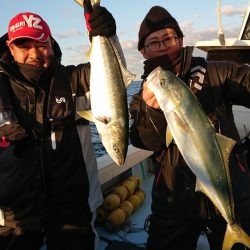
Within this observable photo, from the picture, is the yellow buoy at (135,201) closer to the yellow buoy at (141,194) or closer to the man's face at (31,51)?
the yellow buoy at (141,194)

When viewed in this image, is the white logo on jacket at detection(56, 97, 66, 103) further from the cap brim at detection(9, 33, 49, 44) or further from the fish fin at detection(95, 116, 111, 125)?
the fish fin at detection(95, 116, 111, 125)

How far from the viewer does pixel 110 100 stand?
2.85 meters

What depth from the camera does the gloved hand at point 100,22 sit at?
117 inches

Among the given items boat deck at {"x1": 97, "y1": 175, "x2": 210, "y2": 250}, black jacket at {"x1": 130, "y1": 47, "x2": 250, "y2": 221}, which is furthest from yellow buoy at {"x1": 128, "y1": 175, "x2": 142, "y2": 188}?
black jacket at {"x1": 130, "y1": 47, "x2": 250, "y2": 221}

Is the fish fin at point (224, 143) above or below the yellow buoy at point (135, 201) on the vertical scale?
above

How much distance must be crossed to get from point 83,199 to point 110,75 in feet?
4.94

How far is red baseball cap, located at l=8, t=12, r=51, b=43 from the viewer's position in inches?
136

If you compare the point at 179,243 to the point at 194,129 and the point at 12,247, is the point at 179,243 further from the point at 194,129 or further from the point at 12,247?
the point at 12,247

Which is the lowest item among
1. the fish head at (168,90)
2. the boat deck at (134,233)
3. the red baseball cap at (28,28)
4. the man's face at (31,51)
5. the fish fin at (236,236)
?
the boat deck at (134,233)

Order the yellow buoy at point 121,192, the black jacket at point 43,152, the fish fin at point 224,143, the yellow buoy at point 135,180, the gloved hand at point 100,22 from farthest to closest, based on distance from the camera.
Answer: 1. the yellow buoy at point 135,180
2. the yellow buoy at point 121,192
3. the black jacket at point 43,152
4. the gloved hand at point 100,22
5. the fish fin at point 224,143

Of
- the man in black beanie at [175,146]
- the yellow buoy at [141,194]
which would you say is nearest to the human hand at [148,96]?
the man in black beanie at [175,146]

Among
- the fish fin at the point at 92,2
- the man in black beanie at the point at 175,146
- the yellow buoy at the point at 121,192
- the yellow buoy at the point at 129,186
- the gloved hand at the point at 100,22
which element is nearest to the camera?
the gloved hand at the point at 100,22

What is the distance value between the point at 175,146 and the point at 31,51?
1788mm

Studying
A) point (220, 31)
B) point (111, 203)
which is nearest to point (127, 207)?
point (111, 203)
